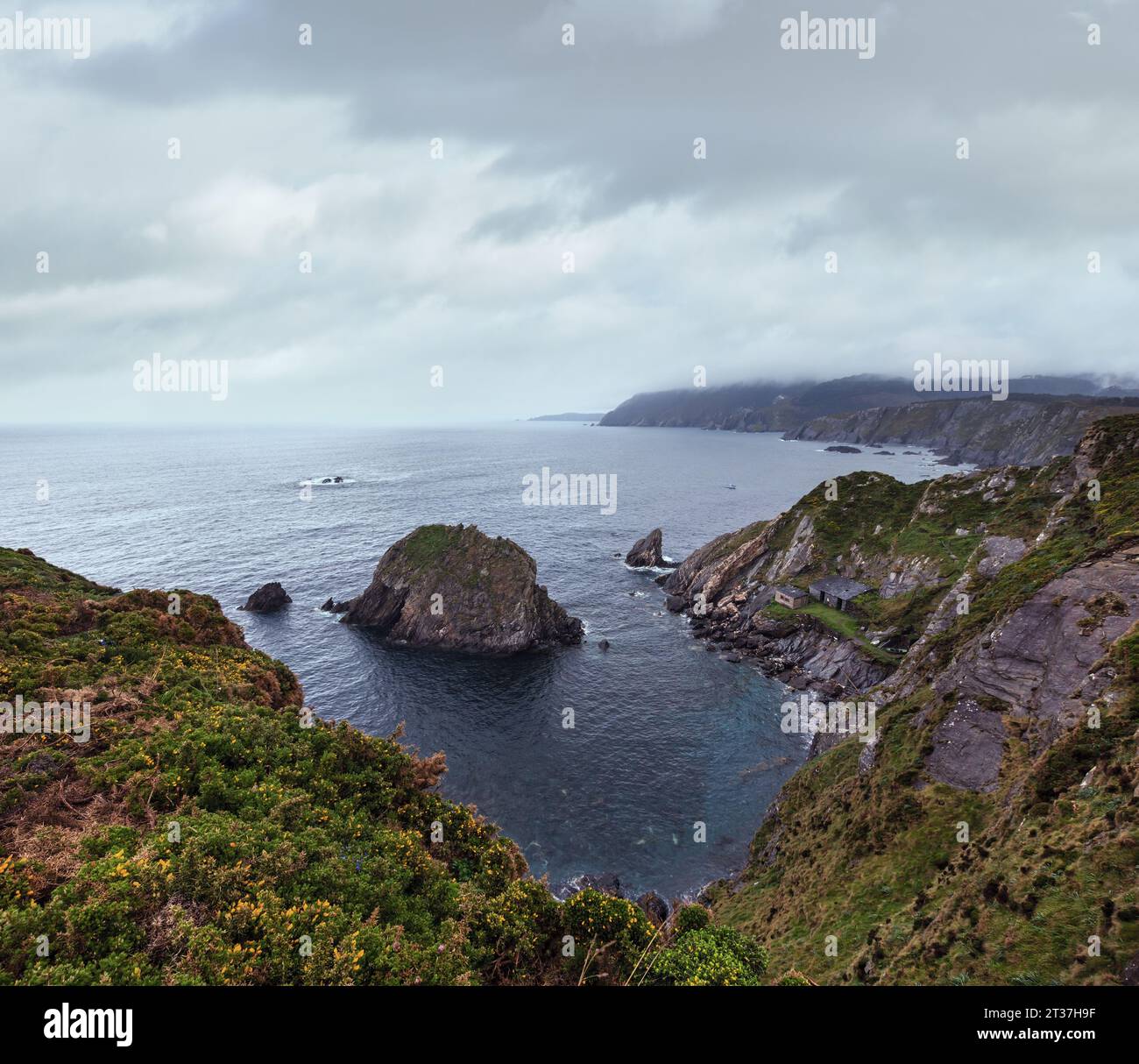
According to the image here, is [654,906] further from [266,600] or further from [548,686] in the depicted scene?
[266,600]

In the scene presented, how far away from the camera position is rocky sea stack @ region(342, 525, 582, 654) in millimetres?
73062

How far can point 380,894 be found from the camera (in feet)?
49.9

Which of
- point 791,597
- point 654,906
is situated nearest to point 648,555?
point 791,597

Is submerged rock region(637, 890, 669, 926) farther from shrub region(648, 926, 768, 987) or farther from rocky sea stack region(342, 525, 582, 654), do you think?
rocky sea stack region(342, 525, 582, 654)

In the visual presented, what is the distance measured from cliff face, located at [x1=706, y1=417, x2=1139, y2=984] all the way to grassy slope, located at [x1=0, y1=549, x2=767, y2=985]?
9.36 metres

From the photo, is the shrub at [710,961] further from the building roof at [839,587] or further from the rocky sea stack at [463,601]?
the building roof at [839,587]

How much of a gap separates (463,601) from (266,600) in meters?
33.3

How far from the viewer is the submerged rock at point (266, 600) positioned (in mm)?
79438

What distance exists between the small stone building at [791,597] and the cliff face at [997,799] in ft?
78.0

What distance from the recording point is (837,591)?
2879 inches

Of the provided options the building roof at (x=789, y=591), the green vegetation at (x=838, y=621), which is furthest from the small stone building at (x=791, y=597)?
the green vegetation at (x=838, y=621)
